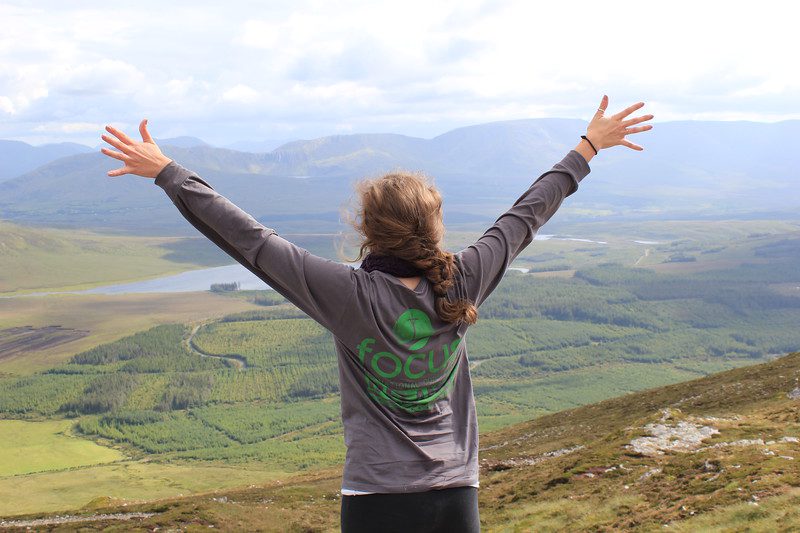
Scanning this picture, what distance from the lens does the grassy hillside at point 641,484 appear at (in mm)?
13359

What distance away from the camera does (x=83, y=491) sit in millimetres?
58594

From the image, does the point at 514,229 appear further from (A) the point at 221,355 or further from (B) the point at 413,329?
(A) the point at 221,355

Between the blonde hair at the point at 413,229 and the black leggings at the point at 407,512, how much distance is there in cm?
113

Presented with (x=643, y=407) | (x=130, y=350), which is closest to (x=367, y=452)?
(x=643, y=407)

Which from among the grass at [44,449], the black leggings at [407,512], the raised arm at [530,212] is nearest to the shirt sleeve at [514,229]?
the raised arm at [530,212]

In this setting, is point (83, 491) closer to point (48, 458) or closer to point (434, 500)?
point (48, 458)

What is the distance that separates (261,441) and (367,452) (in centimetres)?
9779

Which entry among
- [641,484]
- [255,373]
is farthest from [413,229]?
[255,373]

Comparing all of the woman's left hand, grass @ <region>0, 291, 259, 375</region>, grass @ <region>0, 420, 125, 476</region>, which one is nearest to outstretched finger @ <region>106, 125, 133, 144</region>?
the woman's left hand

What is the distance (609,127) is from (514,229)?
143 centimetres

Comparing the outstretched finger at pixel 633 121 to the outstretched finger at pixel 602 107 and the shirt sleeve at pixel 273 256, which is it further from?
the shirt sleeve at pixel 273 256

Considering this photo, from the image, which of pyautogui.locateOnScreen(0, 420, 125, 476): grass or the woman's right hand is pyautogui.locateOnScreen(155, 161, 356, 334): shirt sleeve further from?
pyautogui.locateOnScreen(0, 420, 125, 476): grass

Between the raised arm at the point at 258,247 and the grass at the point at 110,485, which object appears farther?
the grass at the point at 110,485

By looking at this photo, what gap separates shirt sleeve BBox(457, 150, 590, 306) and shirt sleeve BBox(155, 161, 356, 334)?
35.4 inches
